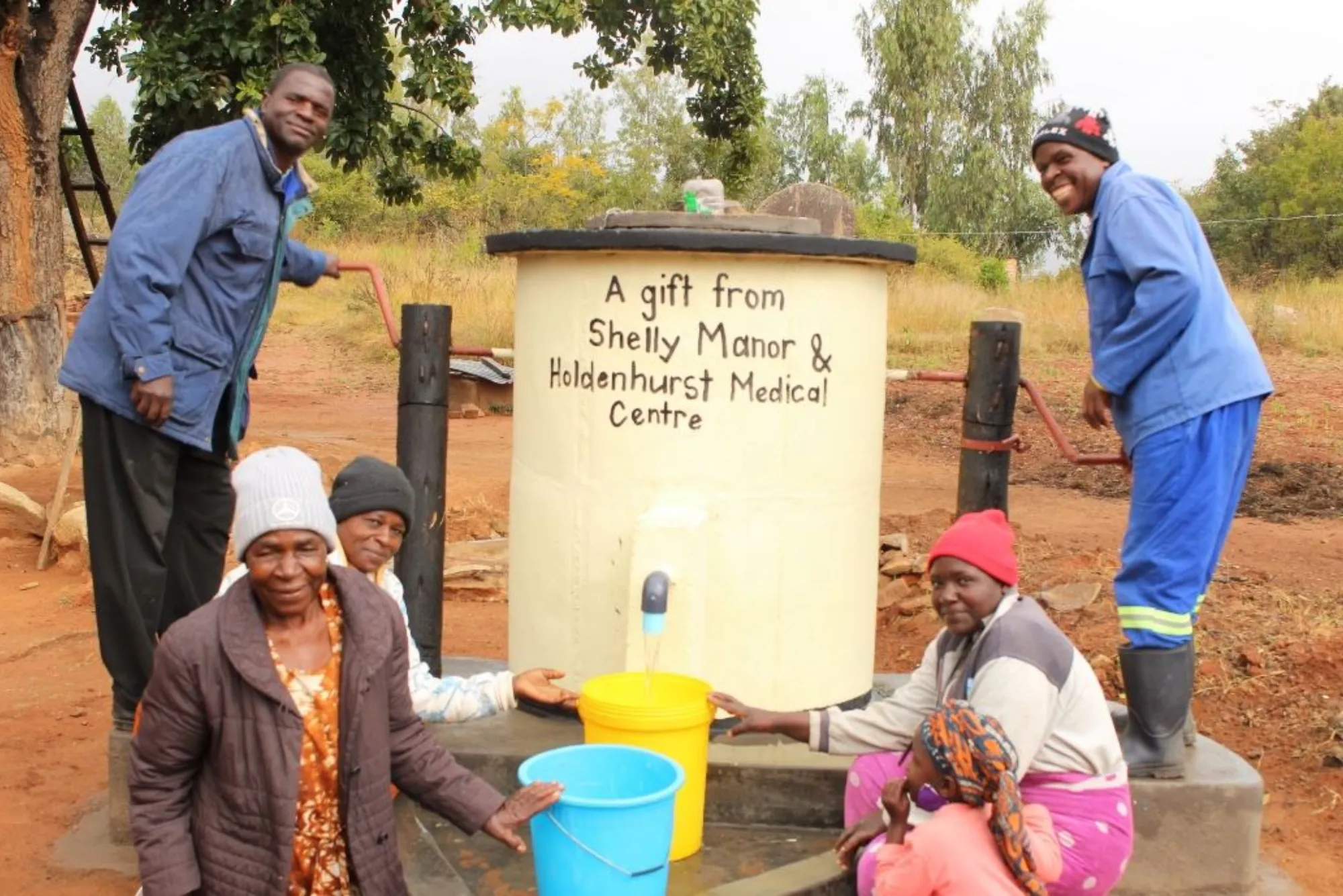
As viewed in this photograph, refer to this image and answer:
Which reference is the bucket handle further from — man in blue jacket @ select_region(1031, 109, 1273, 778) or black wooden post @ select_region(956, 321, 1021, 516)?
black wooden post @ select_region(956, 321, 1021, 516)

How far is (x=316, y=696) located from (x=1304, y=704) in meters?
3.64

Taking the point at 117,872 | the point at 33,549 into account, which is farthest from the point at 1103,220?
the point at 33,549

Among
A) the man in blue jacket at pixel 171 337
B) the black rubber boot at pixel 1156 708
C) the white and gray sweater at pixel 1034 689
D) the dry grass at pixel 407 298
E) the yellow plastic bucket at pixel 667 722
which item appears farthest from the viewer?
the dry grass at pixel 407 298

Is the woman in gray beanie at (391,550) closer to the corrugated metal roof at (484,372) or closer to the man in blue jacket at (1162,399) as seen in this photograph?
the man in blue jacket at (1162,399)

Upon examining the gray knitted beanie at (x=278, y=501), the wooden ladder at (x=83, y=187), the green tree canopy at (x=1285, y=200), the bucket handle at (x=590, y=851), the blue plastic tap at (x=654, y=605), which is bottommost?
the bucket handle at (x=590, y=851)

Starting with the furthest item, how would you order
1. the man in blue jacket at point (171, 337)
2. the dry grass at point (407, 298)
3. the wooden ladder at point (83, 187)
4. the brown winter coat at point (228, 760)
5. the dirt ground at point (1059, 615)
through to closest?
the dry grass at point (407, 298) < the wooden ladder at point (83, 187) < the dirt ground at point (1059, 615) < the man in blue jacket at point (171, 337) < the brown winter coat at point (228, 760)

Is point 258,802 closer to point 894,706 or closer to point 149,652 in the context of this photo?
point 149,652

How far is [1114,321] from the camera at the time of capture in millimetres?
3123

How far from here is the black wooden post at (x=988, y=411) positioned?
3758 mm

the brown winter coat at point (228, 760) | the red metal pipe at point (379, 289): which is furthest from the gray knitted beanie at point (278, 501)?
the red metal pipe at point (379, 289)

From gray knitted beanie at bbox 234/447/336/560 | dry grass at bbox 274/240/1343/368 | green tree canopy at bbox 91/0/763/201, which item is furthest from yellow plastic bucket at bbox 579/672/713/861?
dry grass at bbox 274/240/1343/368

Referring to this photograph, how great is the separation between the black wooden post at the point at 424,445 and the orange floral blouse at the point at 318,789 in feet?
4.77

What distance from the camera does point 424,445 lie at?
3818 mm

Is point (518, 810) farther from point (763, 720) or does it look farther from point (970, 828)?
point (970, 828)
